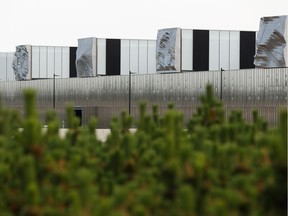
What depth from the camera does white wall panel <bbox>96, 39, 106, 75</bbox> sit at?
76.4m

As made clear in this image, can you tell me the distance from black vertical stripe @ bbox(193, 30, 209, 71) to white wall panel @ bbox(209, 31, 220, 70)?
398 mm

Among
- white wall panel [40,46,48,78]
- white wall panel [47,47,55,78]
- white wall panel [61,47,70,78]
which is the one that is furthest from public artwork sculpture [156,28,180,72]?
white wall panel [40,46,48,78]

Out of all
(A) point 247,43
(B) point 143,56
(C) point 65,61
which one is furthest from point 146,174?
(C) point 65,61

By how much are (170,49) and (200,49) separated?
3723mm

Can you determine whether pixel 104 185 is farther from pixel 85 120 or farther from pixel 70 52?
pixel 70 52

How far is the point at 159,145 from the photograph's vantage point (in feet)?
15.3

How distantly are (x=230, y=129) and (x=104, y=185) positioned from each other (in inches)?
37.4

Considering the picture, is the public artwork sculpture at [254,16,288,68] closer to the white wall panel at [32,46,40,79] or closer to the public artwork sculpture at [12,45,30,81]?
the public artwork sculpture at [12,45,30,81]

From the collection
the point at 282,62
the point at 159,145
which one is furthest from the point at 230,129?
the point at 282,62

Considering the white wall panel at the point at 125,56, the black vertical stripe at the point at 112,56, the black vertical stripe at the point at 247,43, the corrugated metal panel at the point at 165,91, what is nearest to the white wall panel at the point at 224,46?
the black vertical stripe at the point at 247,43

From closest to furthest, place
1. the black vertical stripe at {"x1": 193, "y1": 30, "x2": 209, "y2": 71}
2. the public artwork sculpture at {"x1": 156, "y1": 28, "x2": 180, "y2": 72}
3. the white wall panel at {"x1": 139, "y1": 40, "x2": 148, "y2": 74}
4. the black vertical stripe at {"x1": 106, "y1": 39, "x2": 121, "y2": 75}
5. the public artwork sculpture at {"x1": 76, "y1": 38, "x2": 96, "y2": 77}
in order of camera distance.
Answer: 1. the public artwork sculpture at {"x1": 156, "y1": 28, "x2": 180, "y2": 72}
2. the black vertical stripe at {"x1": 193, "y1": 30, "x2": 209, "y2": 71}
3. the public artwork sculpture at {"x1": 76, "y1": 38, "x2": 96, "y2": 77}
4. the black vertical stripe at {"x1": 106, "y1": 39, "x2": 121, "y2": 75}
5. the white wall panel at {"x1": 139, "y1": 40, "x2": 148, "y2": 74}

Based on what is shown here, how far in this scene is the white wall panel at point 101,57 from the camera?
76438mm

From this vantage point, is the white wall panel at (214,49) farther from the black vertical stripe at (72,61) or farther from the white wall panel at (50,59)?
the white wall panel at (50,59)

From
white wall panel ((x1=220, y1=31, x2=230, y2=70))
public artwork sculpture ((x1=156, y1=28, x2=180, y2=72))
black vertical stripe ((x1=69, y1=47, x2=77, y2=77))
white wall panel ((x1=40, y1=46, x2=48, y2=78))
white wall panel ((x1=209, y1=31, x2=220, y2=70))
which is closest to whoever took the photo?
public artwork sculpture ((x1=156, y1=28, x2=180, y2=72))
